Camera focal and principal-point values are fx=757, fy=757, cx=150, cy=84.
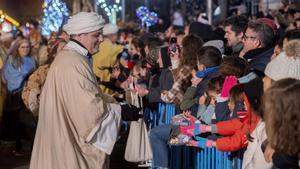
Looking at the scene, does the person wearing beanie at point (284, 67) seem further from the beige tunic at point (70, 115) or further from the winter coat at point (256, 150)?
the beige tunic at point (70, 115)

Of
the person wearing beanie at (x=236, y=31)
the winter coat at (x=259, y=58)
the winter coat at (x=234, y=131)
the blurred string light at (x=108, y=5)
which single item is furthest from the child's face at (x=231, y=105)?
the blurred string light at (x=108, y=5)

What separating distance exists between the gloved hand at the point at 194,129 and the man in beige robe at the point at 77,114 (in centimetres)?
69

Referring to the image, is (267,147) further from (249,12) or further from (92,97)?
(249,12)

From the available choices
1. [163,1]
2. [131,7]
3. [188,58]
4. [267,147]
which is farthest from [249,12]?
[131,7]

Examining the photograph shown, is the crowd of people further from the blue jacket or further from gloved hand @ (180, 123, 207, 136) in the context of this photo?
the blue jacket

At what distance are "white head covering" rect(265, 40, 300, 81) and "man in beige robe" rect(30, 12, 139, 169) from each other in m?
1.67

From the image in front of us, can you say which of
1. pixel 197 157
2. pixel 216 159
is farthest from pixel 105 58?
pixel 216 159

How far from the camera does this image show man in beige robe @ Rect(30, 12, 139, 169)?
676 cm

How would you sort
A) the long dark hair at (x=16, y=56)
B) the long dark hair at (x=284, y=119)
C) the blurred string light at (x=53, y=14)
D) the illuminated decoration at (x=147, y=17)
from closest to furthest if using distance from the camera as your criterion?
the long dark hair at (x=284, y=119), the long dark hair at (x=16, y=56), the blurred string light at (x=53, y=14), the illuminated decoration at (x=147, y=17)

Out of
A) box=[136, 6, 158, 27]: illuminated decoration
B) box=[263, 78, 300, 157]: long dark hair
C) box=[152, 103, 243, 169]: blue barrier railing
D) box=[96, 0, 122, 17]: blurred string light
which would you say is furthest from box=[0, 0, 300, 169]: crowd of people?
box=[136, 6, 158, 27]: illuminated decoration

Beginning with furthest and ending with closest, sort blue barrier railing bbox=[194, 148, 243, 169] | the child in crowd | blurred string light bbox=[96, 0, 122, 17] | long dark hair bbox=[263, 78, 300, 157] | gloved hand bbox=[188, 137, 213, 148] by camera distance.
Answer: blurred string light bbox=[96, 0, 122, 17], gloved hand bbox=[188, 137, 213, 148], blue barrier railing bbox=[194, 148, 243, 169], the child in crowd, long dark hair bbox=[263, 78, 300, 157]

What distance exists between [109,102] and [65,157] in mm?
653

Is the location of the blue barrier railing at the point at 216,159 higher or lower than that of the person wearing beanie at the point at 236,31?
lower

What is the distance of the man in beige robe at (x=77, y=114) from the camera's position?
6762mm
